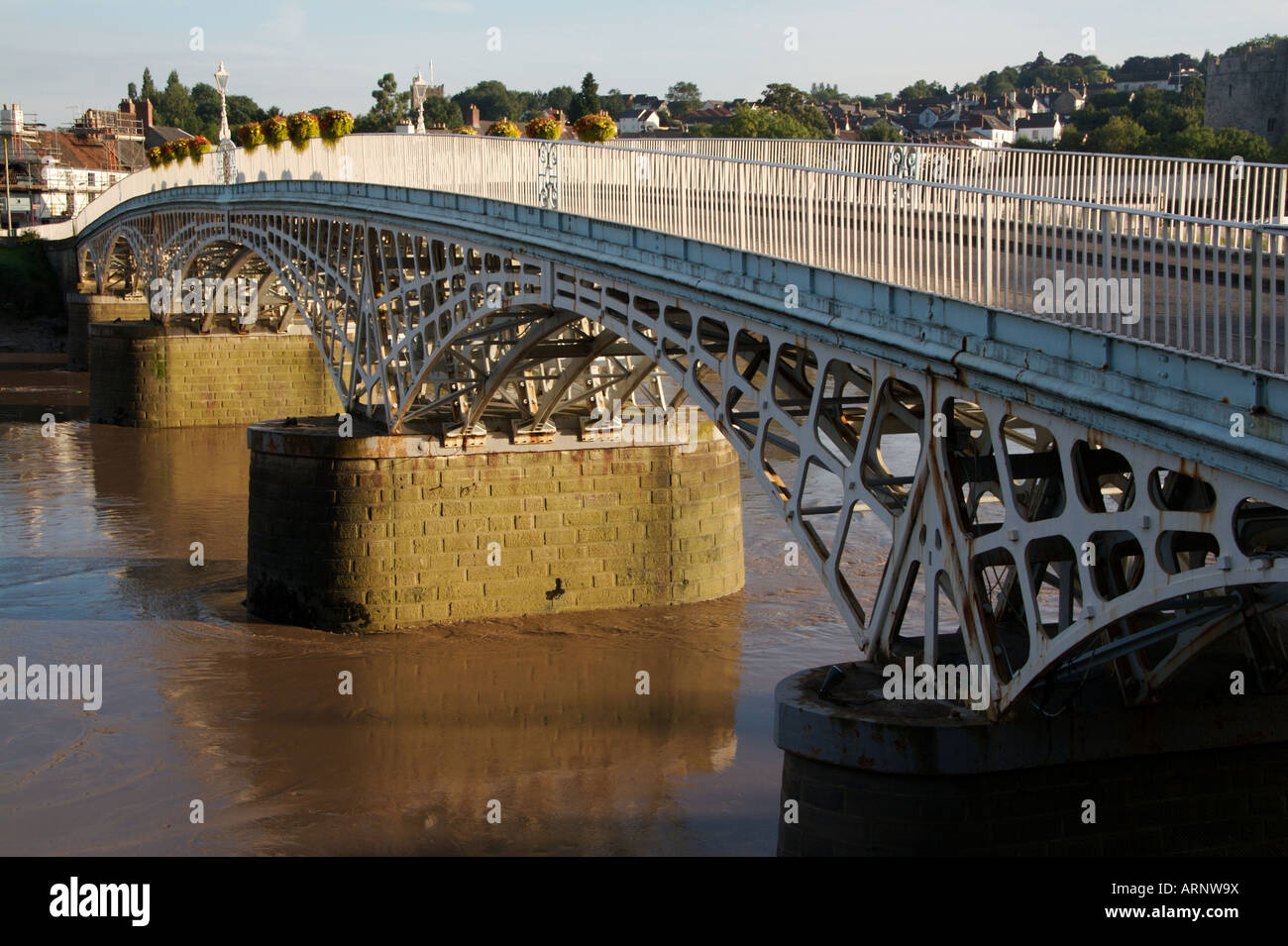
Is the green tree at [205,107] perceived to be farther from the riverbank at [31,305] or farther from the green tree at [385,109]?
the riverbank at [31,305]

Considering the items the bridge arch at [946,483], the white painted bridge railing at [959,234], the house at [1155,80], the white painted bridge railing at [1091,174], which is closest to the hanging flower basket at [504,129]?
the white painted bridge railing at [959,234]

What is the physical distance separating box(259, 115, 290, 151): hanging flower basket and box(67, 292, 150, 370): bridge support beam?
29534 millimetres

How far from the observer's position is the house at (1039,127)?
14225cm

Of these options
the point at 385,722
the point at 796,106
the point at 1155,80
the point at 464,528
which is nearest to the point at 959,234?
the point at 385,722

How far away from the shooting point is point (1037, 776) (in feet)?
41.1

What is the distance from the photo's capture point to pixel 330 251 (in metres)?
30.5

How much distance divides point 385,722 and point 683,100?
16586cm

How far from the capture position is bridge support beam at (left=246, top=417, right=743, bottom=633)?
25.8 m

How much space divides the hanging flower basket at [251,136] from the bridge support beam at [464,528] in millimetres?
9865

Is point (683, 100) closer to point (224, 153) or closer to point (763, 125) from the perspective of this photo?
point (763, 125)

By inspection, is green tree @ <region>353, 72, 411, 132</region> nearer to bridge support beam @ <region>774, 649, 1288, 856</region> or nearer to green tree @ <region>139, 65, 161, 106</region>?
green tree @ <region>139, 65, 161, 106</region>

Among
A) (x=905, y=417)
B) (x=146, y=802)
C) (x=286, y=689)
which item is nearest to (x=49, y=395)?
(x=286, y=689)

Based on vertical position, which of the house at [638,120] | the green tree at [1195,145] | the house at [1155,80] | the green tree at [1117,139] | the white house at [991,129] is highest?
the house at [1155,80]
